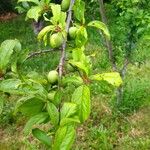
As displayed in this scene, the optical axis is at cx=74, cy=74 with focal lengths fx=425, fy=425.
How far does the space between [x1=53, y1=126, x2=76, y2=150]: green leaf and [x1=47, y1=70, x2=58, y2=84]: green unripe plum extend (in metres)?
0.32

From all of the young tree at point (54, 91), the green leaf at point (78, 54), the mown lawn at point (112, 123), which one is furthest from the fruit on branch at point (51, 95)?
the mown lawn at point (112, 123)

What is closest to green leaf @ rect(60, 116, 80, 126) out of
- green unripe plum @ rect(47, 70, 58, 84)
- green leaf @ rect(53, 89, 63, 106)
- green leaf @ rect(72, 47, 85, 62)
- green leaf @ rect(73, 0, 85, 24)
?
green leaf @ rect(53, 89, 63, 106)

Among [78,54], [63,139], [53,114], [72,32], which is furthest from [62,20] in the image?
[63,139]

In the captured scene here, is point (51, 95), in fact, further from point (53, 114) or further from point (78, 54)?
point (78, 54)

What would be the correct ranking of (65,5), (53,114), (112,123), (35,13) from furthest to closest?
(112,123)
(35,13)
(65,5)
(53,114)

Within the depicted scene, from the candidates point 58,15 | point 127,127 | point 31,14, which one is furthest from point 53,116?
point 127,127

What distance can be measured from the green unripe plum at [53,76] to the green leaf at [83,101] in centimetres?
11

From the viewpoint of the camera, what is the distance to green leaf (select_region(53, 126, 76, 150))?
1.53 metres

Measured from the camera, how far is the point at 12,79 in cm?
184

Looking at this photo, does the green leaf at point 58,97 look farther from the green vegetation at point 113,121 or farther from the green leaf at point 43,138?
the green vegetation at point 113,121

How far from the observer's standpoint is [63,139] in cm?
154

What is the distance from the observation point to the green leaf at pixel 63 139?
1.53m

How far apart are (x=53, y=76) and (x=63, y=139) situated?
0.36 metres

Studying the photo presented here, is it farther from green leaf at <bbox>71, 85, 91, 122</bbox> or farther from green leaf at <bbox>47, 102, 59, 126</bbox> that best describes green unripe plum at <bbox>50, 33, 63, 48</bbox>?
green leaf at <bbox>47, 102, 59, 126</bbox>
